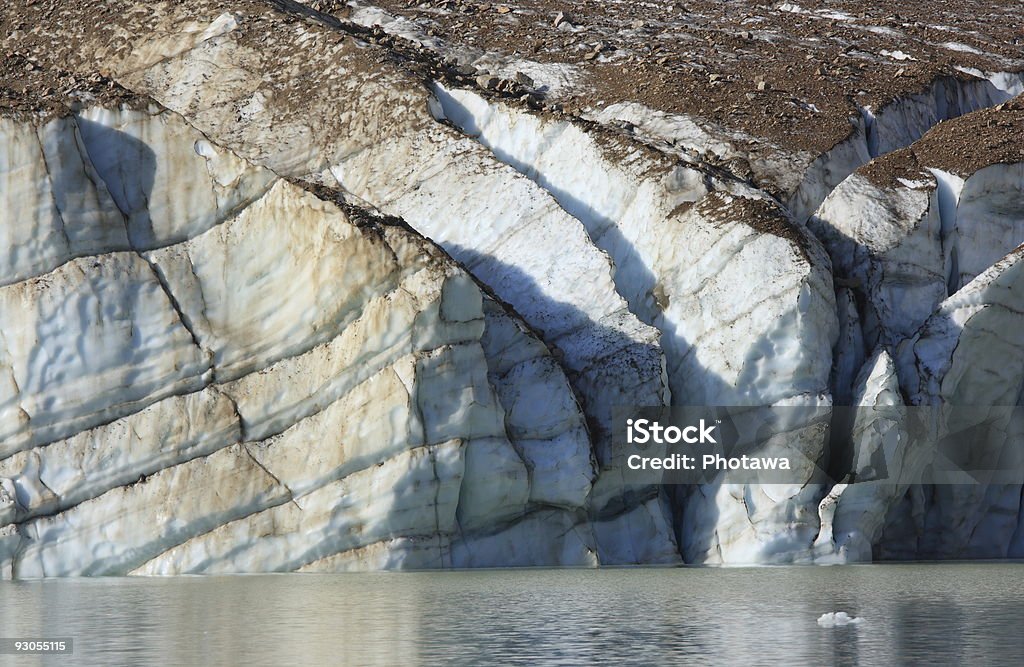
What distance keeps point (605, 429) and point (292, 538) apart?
502cm

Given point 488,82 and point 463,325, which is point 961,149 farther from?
point 463,325

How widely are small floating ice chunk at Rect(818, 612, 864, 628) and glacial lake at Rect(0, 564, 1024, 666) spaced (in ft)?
0.53

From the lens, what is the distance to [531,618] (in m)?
15.7

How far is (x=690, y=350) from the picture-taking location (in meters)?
24.2

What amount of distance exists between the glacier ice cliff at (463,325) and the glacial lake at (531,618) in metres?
1.42

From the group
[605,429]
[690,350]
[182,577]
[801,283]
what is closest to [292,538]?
[182,577]

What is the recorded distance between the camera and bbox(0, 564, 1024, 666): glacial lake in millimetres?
13297

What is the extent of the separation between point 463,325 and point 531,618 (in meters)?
7.20

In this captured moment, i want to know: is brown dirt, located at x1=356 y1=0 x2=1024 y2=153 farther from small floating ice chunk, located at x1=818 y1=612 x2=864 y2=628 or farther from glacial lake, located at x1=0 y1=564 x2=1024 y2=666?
small floating ice chunk, located at x1=818 y1=612 x2=864 y2=628

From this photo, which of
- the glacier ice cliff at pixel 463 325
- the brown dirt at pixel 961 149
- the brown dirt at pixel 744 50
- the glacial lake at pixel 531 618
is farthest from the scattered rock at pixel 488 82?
the glacial lake at pixel 531 618

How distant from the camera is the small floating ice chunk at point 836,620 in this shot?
15.1 meters

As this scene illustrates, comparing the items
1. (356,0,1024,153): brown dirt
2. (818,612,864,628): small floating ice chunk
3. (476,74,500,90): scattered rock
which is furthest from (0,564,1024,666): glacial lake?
(476,74,500,90): scattered rock

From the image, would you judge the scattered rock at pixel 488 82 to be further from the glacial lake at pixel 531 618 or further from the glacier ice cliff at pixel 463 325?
the glacial lake at pixel 531 618

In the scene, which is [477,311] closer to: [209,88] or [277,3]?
[209,88]
